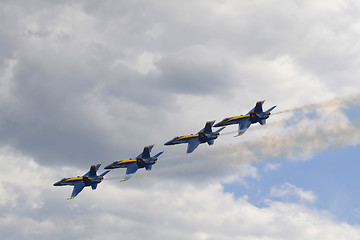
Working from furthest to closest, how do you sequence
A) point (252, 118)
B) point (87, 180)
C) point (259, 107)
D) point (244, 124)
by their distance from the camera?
point (87, 180), point (244, 124), point (259, 107), point (252, 118)

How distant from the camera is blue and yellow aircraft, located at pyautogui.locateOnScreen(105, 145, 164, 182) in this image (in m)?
166

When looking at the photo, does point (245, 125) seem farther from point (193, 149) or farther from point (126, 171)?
point (126, 171)

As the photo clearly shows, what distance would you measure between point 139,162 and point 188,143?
1592cm

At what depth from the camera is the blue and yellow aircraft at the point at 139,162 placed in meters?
166

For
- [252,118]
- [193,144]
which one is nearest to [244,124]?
[252,118]

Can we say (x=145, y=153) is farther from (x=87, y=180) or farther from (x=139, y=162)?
(x=87, y=180)

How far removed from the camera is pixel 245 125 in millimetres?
164000

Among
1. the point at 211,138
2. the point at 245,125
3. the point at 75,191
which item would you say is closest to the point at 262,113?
the point at 245,125

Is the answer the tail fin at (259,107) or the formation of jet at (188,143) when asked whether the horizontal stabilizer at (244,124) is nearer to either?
the formation of jet at (188,143)

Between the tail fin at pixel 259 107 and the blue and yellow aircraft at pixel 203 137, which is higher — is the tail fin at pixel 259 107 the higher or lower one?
the higher one

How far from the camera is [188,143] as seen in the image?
168250 mm

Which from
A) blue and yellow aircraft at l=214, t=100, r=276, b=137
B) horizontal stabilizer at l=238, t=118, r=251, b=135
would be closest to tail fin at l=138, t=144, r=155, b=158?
blue and yellow aircraft at l=214, t=100, r=276, b=137

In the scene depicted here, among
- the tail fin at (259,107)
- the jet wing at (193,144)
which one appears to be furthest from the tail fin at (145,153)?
the tail fin at (259,107)

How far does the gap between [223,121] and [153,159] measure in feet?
80.8
